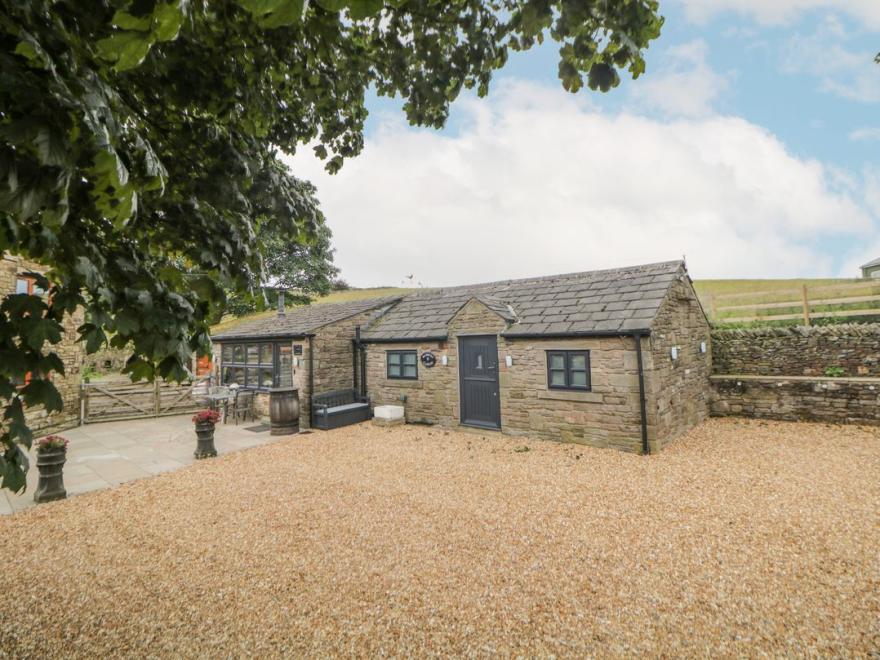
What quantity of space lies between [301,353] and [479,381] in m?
5.98

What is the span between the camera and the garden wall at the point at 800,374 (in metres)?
10.2

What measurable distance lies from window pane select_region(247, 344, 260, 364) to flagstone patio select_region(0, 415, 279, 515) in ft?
8.13

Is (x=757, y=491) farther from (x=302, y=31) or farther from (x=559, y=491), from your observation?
(x=302, y=31)

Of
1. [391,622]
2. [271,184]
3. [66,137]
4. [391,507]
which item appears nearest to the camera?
[66,137]

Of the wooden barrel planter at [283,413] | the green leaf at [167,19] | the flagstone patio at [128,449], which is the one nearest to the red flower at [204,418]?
the flagstone patio at [128,449]

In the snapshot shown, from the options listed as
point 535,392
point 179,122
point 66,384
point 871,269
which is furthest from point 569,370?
point 871,269

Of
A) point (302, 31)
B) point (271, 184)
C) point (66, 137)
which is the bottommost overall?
point (66, 137)

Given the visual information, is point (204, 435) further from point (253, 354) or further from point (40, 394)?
point (40, 394)

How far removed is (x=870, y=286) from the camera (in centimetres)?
1295

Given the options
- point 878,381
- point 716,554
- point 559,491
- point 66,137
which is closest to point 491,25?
point 66,137

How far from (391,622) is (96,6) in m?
4.87

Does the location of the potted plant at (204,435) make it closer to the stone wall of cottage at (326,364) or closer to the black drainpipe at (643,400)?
the stone wall of cottage at (326,364)

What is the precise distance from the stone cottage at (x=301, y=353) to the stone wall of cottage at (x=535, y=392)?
5.48ft

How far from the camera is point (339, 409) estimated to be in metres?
12.9
